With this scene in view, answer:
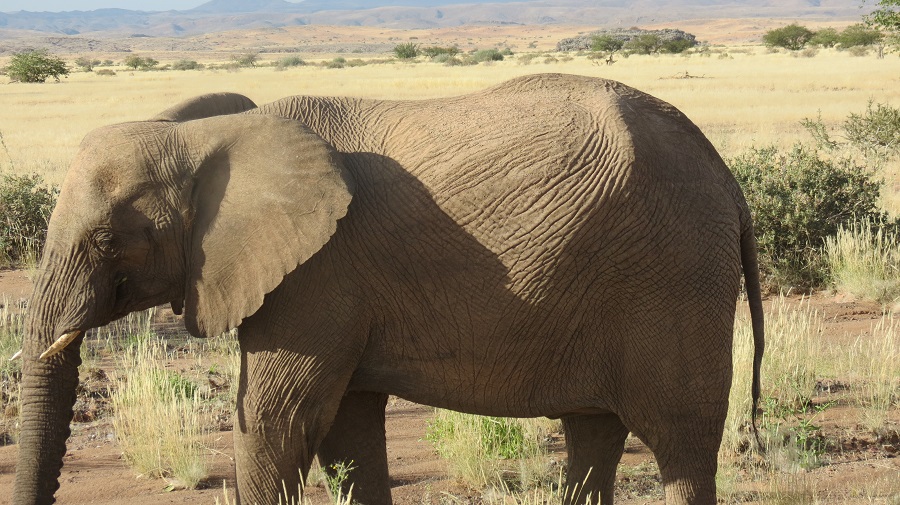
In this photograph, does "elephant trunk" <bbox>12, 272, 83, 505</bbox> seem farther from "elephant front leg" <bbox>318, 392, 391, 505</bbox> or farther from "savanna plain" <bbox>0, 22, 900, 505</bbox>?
"elephant front leg" <bbox>318, 392, 391, 505</bbox>

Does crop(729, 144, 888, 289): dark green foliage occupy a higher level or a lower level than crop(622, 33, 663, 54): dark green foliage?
lower

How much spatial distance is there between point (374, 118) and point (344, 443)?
4.63 feet

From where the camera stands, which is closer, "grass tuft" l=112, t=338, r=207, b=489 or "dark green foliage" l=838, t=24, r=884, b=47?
"grass tuft" l=112, t=338, r=207, b=489

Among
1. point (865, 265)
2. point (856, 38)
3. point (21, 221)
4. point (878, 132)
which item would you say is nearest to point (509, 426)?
point (865, 265)

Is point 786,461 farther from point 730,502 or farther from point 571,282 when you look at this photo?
point 571,282

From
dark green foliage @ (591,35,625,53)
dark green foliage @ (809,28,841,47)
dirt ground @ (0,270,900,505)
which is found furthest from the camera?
dark green foliage @ (591,35,625,53)

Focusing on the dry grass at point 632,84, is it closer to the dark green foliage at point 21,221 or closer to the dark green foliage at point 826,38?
the dark green foliage at point 21,221

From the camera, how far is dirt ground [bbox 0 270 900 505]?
17.4 ft

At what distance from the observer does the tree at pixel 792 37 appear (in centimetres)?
7525

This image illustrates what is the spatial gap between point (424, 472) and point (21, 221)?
784 centimetres

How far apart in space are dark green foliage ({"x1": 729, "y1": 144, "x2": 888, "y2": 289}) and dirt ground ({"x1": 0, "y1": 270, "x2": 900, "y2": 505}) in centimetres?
357

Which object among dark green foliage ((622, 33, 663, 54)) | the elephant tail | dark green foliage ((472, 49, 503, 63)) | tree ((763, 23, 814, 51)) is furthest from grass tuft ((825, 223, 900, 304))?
tree ((763, 23, 814, 51))

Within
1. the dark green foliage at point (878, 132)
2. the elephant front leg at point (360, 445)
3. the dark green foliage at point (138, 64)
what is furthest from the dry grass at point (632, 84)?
the dark green foliage at point (138, 64)

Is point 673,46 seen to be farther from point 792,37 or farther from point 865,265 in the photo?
point 865,265
